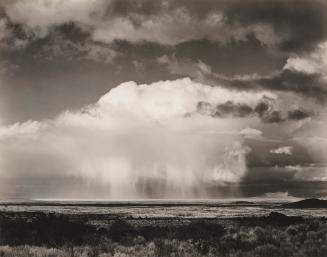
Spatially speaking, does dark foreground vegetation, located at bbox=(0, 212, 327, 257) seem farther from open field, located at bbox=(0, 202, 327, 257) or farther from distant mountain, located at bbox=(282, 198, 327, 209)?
distant mountain, located at bbox=(282, 198, 327, 209)

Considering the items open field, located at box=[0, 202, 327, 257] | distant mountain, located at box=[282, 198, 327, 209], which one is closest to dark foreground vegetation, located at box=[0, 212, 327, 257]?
open field, located at box=[0, 202, 327, 257]

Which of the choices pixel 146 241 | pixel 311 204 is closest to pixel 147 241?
pixel 146 241

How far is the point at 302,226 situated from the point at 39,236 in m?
16.1

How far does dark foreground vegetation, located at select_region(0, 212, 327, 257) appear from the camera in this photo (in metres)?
20.6

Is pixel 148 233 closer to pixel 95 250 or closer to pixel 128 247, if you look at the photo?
pixel 128 247

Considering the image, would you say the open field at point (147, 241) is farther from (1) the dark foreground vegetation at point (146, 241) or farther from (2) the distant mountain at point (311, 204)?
(2) the distant mountain at point (311, 204)

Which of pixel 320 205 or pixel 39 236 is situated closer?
pixel 39 236

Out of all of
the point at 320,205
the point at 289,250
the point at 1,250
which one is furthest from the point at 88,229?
the point at 320,205

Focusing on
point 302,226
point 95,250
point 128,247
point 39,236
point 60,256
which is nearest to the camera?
point 60,256

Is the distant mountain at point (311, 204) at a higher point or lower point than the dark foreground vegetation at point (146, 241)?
lower

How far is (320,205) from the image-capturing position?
10562cm

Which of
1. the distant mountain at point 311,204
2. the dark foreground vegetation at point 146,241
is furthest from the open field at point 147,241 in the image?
the distant mountain at point 311,204

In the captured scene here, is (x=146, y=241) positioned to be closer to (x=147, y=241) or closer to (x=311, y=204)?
(x=147, y=241)

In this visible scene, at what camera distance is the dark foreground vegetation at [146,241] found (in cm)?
2056
